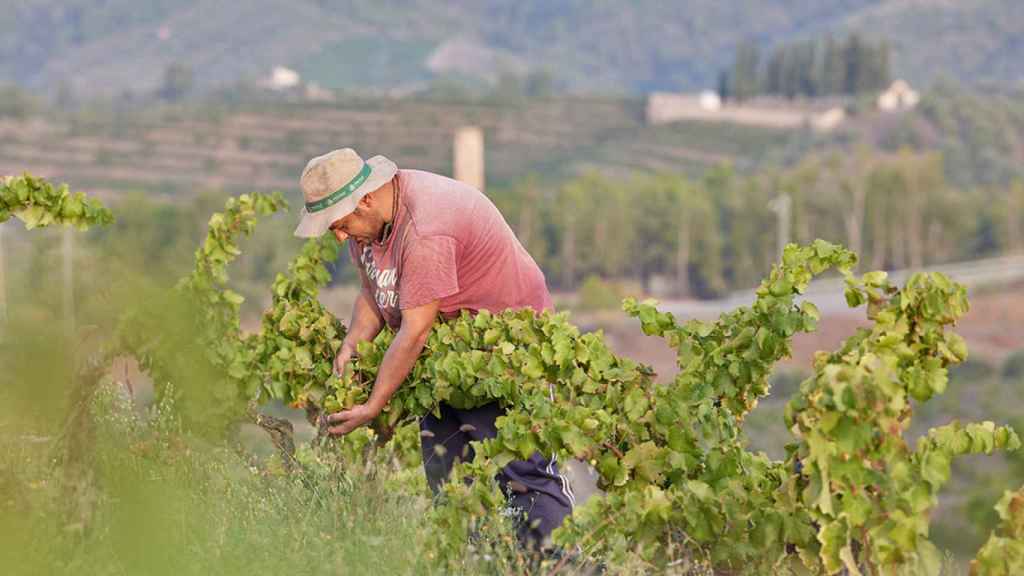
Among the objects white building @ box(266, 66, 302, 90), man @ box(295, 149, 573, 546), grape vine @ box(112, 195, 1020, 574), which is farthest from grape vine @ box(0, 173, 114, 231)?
white building @ box(266, 66, 302, 90)

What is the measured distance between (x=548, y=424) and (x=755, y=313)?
76 centimetres

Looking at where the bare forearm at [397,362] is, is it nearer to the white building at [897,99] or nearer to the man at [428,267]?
the man at [428,267]

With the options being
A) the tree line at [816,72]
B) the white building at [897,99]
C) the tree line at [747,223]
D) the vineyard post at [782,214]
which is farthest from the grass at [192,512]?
the tree line at [816,72]

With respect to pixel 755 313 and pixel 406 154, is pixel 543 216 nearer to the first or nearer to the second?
pixel 406 154

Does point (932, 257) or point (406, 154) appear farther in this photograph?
point (406, 154)

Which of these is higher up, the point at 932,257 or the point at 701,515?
the point at 701,515

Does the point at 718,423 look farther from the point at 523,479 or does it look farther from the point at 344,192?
the point at 344,192

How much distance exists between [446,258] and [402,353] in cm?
32

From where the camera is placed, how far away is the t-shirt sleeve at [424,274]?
15.5ft

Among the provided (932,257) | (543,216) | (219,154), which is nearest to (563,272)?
(543,216)

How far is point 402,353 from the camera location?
15.8 feet

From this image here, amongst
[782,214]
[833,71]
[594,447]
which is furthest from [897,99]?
[594,447]

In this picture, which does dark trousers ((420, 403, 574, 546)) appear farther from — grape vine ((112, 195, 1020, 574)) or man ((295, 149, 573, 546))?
grape vine ((112, 195, 1020, 574))

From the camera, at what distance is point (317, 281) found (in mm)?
6309
